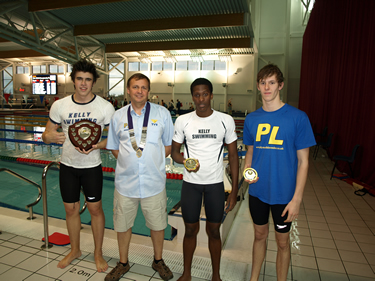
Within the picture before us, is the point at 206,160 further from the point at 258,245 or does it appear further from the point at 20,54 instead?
the point at 20,54

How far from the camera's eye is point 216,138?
1.90 meters

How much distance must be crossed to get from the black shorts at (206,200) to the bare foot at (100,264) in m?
0.91

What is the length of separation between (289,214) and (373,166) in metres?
4.08

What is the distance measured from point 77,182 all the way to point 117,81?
2465 centimetres

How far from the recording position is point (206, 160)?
1896 mm

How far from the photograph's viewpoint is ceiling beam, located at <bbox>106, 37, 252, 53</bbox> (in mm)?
13812

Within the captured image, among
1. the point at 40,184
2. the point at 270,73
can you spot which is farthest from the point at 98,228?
the point at 40,184

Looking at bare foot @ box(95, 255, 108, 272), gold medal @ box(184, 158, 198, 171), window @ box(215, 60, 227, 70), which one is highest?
window @ box(215, 60, 227, 70)

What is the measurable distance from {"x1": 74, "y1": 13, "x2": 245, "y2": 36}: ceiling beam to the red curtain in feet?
11.1

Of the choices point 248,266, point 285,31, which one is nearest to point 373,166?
point 248,266

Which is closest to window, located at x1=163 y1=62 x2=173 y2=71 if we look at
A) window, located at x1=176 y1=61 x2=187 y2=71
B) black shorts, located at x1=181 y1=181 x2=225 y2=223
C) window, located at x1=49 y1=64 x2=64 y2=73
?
window, located at x1=176 y1=61 x2=187 y2=71

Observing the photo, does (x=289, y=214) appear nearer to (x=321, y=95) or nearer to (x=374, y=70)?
(x=374, y=70)

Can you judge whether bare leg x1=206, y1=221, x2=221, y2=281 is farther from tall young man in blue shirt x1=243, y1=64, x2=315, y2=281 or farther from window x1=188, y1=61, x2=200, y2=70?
window x1=188, y1=61, x2=200, y2=70

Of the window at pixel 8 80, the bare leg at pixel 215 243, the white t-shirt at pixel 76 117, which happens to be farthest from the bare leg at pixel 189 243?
the window at pixel 8 80
